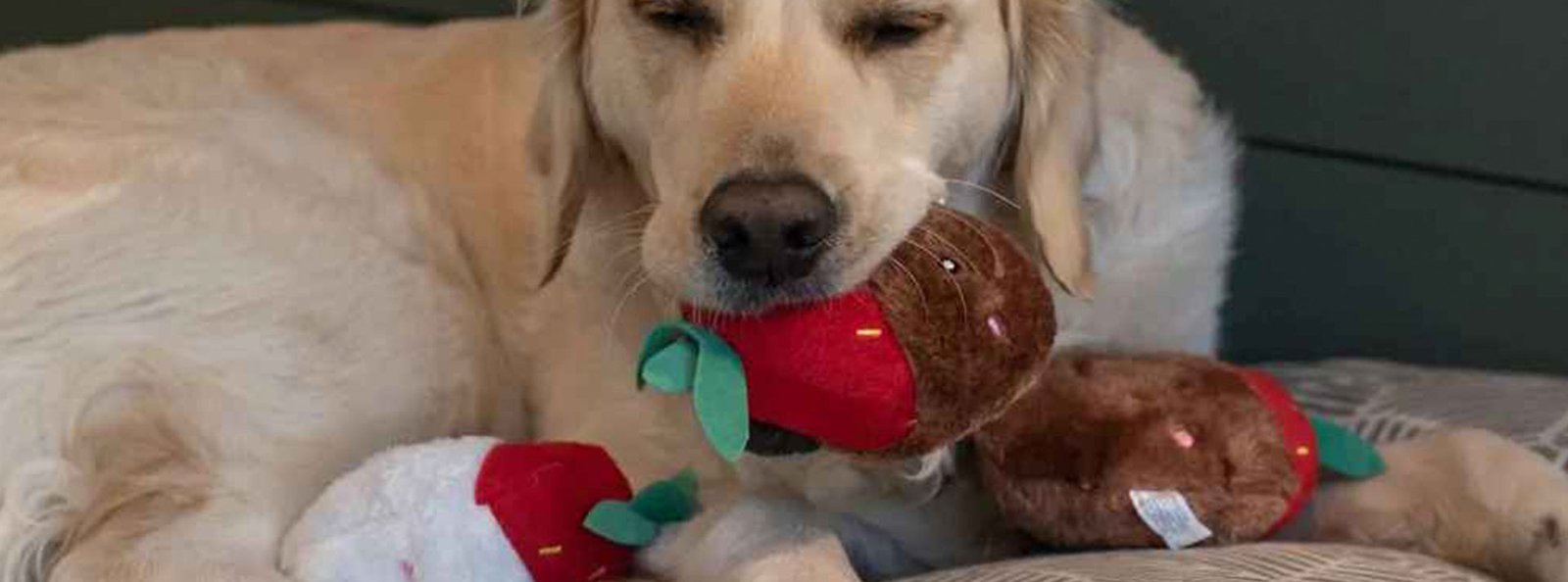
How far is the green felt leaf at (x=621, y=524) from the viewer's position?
165 centimetres

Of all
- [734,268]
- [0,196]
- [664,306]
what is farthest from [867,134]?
[0,196]

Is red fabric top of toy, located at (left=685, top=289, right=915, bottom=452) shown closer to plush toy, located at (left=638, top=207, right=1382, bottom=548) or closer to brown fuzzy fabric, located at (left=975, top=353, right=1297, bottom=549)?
plush toy, located at (left=638, top=207, right=1382, bottom=548)

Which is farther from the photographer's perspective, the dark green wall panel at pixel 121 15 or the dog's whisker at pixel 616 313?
the dark green wall panel at pixel 121 15

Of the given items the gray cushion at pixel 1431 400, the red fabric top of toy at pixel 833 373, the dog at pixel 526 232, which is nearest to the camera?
the red fabric top of toy at pixel 833 373

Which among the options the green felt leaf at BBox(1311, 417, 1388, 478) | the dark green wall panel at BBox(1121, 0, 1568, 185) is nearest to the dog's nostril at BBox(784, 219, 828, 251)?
the green felt leaf at BBox(1311, 417, 1388, 478)

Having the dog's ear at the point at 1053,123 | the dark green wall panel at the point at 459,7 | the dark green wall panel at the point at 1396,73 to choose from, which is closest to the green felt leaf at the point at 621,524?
the dog's ear at the point at 1053,123

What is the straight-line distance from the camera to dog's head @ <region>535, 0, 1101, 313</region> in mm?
1436

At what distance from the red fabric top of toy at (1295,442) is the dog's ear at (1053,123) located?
0.17m

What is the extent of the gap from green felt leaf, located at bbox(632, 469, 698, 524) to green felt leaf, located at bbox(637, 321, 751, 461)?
0.24m

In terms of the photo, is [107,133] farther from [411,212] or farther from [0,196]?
[411,212]

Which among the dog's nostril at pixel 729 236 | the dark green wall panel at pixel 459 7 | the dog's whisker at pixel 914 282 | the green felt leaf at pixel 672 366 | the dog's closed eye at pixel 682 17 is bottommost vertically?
the dark green wall panel at pixel 459 7

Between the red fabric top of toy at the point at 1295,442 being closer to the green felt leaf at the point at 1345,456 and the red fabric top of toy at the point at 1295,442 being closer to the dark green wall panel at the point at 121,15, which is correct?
the green felt leaf at the point at 1345,456

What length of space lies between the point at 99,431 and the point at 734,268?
2.06 ft

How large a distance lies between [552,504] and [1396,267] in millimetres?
1163
